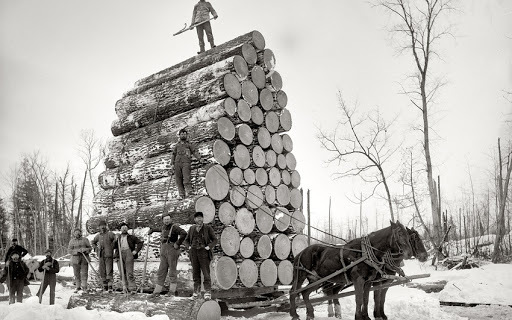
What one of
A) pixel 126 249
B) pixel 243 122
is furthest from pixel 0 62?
pixel 243 122

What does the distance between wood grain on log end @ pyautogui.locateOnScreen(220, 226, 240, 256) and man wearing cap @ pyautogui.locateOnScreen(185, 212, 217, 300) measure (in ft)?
2.76

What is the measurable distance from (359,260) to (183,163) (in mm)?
4108

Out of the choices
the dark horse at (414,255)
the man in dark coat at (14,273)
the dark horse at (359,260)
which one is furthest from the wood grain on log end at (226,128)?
the man in dark coat at (14,273)

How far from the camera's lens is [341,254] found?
25.0 ft

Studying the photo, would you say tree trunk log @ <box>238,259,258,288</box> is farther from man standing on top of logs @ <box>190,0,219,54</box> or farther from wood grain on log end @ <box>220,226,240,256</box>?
man standing on top of logs @ <box>190,0,219,54</box>

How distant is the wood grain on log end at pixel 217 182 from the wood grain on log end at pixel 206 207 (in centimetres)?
15

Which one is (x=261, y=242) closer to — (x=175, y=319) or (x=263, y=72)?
(x=175, y=319)

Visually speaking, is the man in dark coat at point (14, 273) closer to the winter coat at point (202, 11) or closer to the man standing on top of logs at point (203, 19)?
the man standing on top of logs at point (203, 19)

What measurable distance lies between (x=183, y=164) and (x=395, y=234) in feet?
14.7

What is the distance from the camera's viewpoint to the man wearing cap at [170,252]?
816cm

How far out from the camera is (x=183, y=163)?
8992mm

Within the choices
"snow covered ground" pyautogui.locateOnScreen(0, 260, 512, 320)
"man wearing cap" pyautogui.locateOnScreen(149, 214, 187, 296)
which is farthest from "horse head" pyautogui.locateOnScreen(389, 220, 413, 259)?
"man wearing cap" pyautogui.locateOnScreen(149, 214, 187, 296)

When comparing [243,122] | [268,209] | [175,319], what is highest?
[243,122]

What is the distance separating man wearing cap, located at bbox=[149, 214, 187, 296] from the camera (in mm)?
8164
